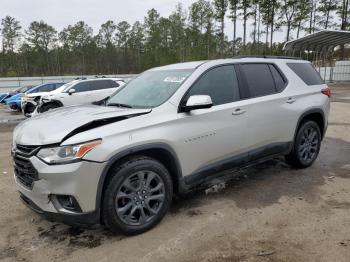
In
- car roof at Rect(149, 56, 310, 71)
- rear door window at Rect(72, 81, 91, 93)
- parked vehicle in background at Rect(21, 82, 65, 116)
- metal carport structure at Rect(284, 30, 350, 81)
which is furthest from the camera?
metal carport structure at Rect(284, 30, 350, 81)

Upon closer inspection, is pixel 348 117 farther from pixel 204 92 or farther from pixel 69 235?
pixel 69 235

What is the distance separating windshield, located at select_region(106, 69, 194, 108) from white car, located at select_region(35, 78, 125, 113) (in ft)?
27.7

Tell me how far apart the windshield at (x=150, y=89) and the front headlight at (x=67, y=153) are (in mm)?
985

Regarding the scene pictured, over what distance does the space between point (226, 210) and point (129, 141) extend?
5.11 feet

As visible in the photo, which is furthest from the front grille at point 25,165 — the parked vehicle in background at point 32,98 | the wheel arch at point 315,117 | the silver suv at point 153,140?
the parked vehicle in background at point 32,98

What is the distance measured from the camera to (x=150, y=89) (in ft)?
13.6

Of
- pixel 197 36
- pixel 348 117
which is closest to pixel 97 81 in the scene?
pixel 348 117

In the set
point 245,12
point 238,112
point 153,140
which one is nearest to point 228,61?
point 238,112

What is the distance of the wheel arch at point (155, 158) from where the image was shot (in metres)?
3.04

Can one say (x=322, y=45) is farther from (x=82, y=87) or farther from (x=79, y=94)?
(x=79, y=94)

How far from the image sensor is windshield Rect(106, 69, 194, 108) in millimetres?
3805

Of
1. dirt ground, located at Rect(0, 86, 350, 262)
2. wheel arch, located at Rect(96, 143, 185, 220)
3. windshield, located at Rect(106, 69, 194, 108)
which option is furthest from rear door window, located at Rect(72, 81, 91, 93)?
wheel arch, located at Rect(96, 143, 185, 220)

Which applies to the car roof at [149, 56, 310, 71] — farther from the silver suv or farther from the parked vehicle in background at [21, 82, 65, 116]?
the parked vehicle in background at [21, 82, 65, 116]

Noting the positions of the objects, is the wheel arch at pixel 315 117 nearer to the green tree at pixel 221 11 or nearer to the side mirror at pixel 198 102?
the side mirror at pixel 198 102
